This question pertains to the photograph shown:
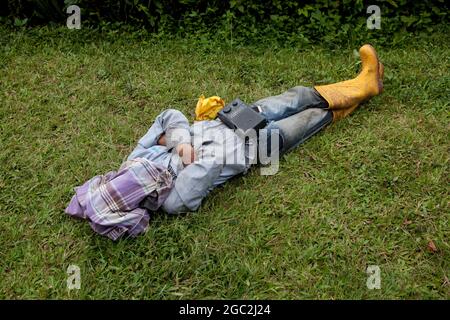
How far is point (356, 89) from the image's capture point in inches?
148

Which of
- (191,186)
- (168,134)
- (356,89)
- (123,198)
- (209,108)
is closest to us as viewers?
(123,198)

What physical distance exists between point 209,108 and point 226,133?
33cm

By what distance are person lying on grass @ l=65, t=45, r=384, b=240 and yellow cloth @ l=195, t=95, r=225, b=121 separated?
94 millimetres

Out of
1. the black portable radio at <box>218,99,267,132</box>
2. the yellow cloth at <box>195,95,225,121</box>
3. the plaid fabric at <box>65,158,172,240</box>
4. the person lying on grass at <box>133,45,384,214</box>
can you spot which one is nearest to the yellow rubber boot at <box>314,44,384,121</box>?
the person lying on grass at <box>133,45,384,214</box>

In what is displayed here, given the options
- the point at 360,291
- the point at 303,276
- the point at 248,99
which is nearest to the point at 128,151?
the point at 248,99

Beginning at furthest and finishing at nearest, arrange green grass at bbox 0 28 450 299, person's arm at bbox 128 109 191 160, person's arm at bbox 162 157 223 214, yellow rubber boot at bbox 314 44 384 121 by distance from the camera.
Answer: yellow rubber boot at bbox 314 44 384 121 → person's arm at bbox 128 109 191 160 → person's arm at bbox 162 157 223 214 → green grass at bbox 0 28 450 299

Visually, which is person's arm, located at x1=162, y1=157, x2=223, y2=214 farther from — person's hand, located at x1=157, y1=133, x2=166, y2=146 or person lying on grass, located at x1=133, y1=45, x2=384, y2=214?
person's hand, located at x1=157, y1=133, x2=166, y2=146

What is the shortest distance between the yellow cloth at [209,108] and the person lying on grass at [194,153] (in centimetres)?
9

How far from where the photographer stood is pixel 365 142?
140 inches

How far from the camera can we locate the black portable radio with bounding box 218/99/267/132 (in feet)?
11.0

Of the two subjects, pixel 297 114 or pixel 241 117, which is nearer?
pixel 241 117

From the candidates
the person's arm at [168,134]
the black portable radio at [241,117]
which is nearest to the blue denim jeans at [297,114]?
the black portable radio at [241,117]

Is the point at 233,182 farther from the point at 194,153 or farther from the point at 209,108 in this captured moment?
the point at 209,108

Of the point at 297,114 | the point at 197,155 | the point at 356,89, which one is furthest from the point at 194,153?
the point at 356,89
